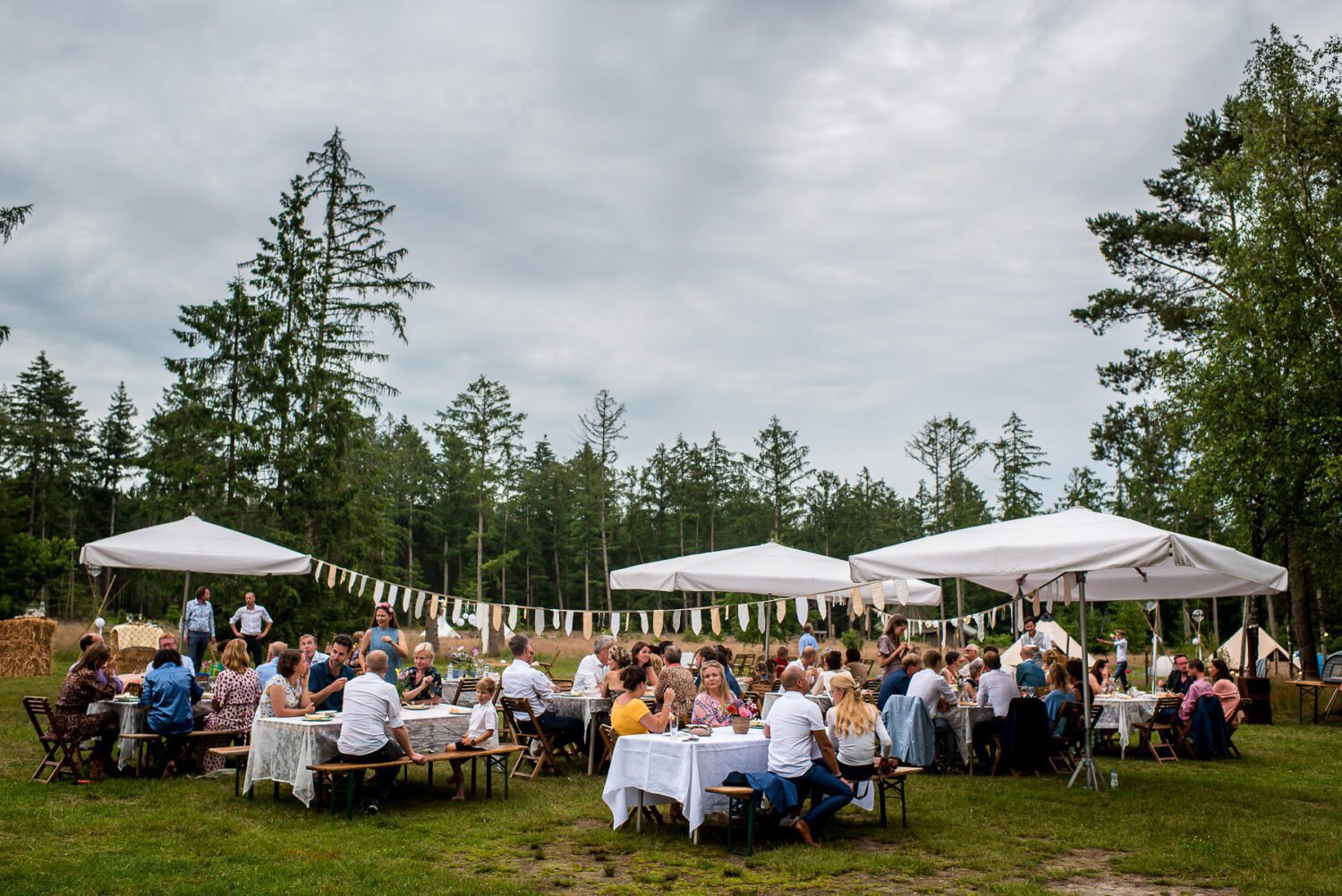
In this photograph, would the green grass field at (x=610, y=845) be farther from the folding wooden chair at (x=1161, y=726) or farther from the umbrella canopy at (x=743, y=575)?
the umbrella canopy at (x=743, y=575)

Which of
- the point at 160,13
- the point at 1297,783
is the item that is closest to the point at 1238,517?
the point at 1297,783

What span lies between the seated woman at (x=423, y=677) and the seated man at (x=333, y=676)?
1.39 metres

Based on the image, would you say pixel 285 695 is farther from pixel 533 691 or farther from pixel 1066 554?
pixel 1066 554

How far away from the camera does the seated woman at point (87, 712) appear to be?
28.0 ft

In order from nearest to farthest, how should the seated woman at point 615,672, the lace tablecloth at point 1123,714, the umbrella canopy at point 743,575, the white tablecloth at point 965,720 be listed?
the seated woman at point 615,672 → the white tablecloth at point 965,720 → the lace tablecloth at point 1123,714 → the umbrella canopy at point 743,575

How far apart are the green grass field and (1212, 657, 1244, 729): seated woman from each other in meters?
2.61

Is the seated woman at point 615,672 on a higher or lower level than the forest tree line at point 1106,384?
lower

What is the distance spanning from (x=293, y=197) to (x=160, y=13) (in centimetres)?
1700

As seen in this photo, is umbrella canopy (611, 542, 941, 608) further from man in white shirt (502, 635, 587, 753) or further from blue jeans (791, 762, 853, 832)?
blue jeans (791, 762, 853, 832)

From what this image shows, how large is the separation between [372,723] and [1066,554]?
223 inches

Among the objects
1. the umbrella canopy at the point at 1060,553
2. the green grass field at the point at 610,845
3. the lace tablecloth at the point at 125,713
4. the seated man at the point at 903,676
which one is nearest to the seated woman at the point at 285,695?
the green grass field at the point at 610,845

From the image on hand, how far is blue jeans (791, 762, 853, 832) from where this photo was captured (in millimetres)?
6871

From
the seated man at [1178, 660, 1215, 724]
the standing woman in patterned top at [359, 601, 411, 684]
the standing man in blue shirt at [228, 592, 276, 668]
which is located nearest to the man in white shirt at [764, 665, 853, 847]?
the standing woman in patterned top at [359, 601, 411, 684]

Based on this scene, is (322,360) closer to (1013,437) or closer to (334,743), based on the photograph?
(334,743)
